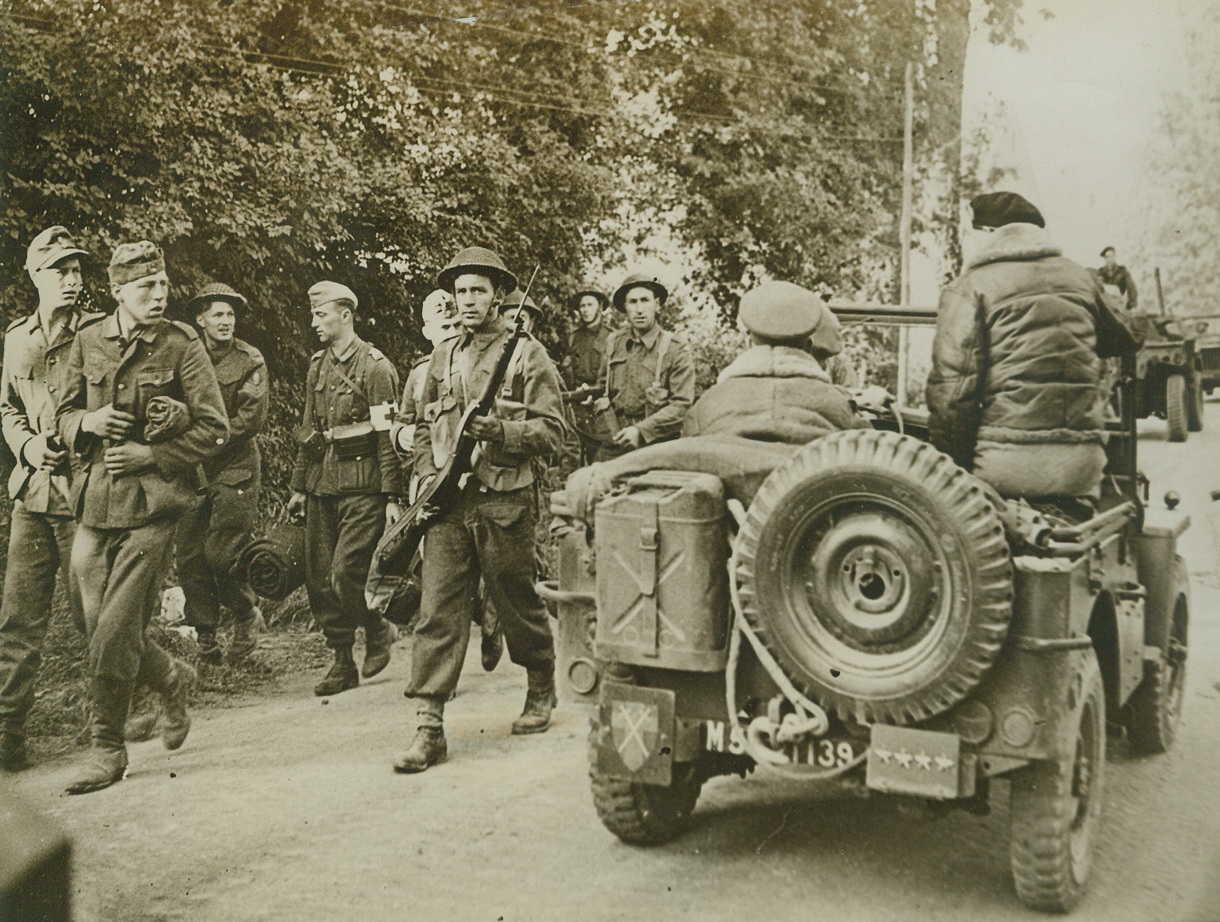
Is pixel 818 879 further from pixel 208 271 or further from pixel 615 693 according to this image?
pixel 208 271

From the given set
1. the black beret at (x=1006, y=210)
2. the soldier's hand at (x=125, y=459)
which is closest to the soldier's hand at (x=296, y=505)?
the soldier's hand at (x=125, y=459)

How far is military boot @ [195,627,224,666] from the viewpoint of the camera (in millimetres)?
5641

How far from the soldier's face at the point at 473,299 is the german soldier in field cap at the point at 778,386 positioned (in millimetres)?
1517

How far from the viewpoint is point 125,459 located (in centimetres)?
480

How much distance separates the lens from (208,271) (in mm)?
5254

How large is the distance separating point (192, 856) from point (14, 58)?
3.41 m

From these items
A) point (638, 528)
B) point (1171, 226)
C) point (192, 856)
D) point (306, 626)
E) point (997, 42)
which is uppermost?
point (997, 42)

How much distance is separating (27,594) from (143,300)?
1364 mm

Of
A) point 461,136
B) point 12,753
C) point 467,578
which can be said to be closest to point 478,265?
point 461,136

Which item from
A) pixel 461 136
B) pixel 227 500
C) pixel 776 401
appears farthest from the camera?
pixel 227 500

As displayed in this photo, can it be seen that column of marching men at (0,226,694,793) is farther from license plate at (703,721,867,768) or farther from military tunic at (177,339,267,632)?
license plate at (703,721,867,768)

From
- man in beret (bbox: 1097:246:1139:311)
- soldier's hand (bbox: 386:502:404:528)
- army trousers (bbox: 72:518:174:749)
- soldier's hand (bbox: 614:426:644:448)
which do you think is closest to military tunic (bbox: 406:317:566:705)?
soldier's hand (bbox: 386:502:404:528)

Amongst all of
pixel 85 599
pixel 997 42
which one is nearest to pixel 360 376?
pixel 85 599

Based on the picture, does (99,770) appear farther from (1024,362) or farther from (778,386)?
(1024,362)
